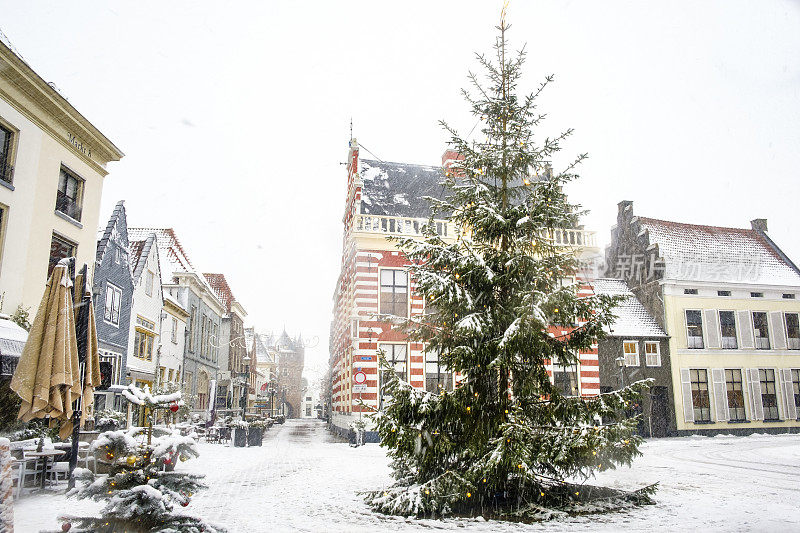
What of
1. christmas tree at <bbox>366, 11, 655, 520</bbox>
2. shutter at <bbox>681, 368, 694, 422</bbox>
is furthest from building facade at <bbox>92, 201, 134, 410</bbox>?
shutter at <bbox>681, 368, 694, 422</bbox>

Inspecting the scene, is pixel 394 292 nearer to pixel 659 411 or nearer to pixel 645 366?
pixel 645 366

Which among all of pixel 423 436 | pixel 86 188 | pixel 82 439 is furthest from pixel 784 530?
pixel 86 188

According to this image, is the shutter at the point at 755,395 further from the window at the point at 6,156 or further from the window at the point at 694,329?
the window at the point at 6,156

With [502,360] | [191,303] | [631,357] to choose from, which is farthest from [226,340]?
[502,360]

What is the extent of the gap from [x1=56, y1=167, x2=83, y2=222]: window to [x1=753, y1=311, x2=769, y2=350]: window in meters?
34.9

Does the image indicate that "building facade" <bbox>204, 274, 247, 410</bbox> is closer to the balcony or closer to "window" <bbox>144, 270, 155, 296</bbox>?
"window" <bbox>144, 270, 155, 296</bbox>

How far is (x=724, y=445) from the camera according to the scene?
2406cm

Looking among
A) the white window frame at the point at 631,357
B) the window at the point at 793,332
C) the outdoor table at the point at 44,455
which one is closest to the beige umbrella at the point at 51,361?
the outdoor table at the point at 44,455

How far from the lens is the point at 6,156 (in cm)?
1545

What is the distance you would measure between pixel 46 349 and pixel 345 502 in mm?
5460

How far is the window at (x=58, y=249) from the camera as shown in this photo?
17.9 m

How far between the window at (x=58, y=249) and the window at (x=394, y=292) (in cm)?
1304

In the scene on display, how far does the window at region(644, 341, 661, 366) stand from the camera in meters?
30.3

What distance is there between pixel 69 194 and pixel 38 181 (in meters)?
2.19
